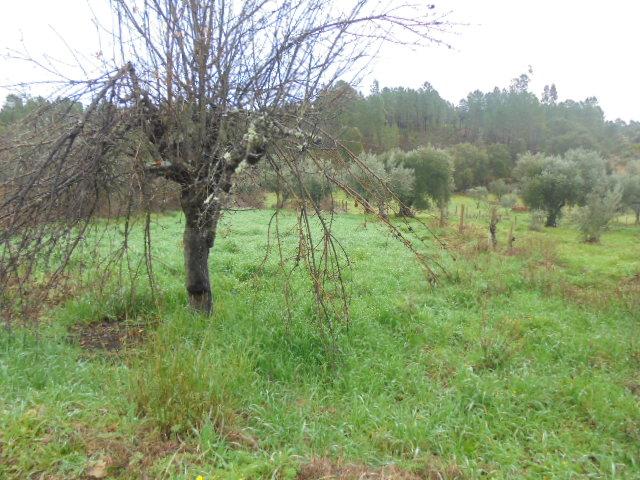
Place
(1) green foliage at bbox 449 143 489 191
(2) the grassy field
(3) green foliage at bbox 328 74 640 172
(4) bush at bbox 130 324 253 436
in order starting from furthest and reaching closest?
1. (3) green foliage at bbox 328 74 640 172
2. (1) green foliage at bbox 449 143 489 191
3. (4) bush at bbox 130 324 253 436
4. (2) the grassy field

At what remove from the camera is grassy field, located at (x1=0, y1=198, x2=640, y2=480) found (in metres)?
2.98

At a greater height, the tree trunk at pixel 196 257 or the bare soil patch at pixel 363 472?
the tree trunk at pixel 196 257

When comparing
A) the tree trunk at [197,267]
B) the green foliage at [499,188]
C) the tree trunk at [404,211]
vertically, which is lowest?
the tree trunk at [197,267]

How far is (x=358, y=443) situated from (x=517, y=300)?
18.9ft

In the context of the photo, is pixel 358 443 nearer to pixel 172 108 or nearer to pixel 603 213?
pixel 172 108

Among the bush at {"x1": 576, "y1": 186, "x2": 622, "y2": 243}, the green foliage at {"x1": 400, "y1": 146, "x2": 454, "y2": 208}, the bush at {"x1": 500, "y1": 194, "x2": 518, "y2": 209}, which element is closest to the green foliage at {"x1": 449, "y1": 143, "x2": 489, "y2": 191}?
the bush at {"x1": 500, "y1": 194, "x2": 518, "y2": 209}

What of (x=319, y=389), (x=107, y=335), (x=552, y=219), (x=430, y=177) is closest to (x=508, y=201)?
(x=552, y=219)

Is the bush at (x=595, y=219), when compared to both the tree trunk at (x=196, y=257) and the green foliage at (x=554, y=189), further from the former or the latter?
the tree trunk at (x=196, y=257)

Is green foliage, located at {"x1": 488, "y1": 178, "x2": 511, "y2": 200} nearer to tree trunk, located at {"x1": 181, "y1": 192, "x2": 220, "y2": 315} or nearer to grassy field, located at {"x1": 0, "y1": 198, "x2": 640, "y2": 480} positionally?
grassy field, located at {"x1": 0, "y1": 198, "x2": 640, "y2": 480}

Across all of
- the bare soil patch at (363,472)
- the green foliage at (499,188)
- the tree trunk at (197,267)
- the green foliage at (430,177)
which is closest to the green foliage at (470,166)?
the green foliage at (499,188)

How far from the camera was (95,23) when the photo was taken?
411 centimetres

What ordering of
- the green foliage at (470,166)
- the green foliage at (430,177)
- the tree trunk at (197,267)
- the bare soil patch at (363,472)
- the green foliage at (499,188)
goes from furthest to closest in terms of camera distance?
the green foliage at (470,166) → the green foliage at (499,188) → the green foliage at (430,177) → the tree trunk at (197,267) → the bare soil patch at (363,472)

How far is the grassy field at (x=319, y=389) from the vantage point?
9.78 ft

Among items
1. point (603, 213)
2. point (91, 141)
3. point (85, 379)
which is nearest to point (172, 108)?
point (91, 141)
